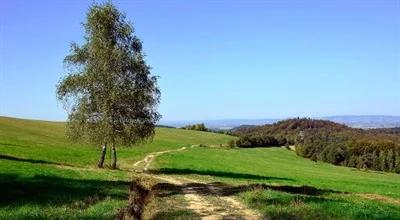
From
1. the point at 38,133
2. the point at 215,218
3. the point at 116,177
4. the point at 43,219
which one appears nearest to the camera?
the point at 43,219

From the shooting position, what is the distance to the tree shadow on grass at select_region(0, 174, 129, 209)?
26.7 m

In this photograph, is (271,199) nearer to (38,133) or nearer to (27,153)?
(27,153)

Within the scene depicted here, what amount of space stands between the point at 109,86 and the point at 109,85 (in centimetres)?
10

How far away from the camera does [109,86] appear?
50.4m

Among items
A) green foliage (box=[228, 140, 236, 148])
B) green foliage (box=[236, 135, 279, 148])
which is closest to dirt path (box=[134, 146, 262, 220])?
green foliage (box=[228, 140, 236, 148])

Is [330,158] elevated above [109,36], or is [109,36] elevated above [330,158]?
[109,36]

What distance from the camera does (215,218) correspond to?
71.3 ft

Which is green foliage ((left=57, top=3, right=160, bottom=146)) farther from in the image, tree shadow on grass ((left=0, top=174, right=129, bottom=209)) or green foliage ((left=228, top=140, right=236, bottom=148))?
green foliage ((left=228, top=140, right=236, bottom=148))

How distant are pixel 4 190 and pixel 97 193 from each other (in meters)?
5.10

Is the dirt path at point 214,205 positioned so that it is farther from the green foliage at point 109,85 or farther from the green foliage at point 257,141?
the green foliage at point 257,141

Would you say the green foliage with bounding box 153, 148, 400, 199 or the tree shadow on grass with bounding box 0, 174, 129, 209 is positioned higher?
the tree shadow on grass with bounding box 0, 174, 129, 209

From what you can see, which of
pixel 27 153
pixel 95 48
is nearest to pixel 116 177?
pixel 95 48

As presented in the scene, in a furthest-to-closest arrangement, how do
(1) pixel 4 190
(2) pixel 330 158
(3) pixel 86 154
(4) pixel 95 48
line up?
(2) pixel 330 158, (3) pixel 86 154, (4) pixel 95 48, (1) pixel 4 190

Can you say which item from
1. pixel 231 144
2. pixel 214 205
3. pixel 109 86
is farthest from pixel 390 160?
pixel 214 205
